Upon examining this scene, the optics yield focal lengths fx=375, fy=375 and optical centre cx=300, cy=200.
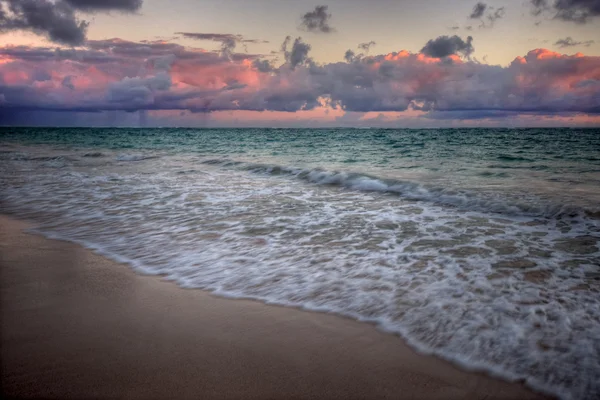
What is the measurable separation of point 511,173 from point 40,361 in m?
14.1

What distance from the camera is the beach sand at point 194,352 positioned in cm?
223

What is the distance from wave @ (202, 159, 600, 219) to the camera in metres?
7.08

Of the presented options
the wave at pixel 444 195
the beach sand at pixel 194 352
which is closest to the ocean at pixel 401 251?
the wave at pixel 444 195

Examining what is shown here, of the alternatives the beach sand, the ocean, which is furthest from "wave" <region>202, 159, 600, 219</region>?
the beach sand

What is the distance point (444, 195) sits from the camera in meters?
8.90

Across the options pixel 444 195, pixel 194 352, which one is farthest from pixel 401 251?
pixel 444 195

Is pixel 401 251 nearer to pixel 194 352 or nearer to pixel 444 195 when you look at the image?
pixel 194 352

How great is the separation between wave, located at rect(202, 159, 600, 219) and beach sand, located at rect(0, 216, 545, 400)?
18.8 feet

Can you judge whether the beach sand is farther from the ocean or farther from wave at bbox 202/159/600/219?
wave at bbox 202/159/600/219

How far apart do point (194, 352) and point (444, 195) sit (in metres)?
7.65

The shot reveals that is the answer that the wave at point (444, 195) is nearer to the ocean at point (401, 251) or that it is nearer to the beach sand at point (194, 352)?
the ocean at point (401, 251)

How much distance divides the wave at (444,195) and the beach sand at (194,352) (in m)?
5.73

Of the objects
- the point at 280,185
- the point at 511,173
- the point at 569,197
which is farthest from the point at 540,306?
the point at 511,173

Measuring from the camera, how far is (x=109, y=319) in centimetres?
302
